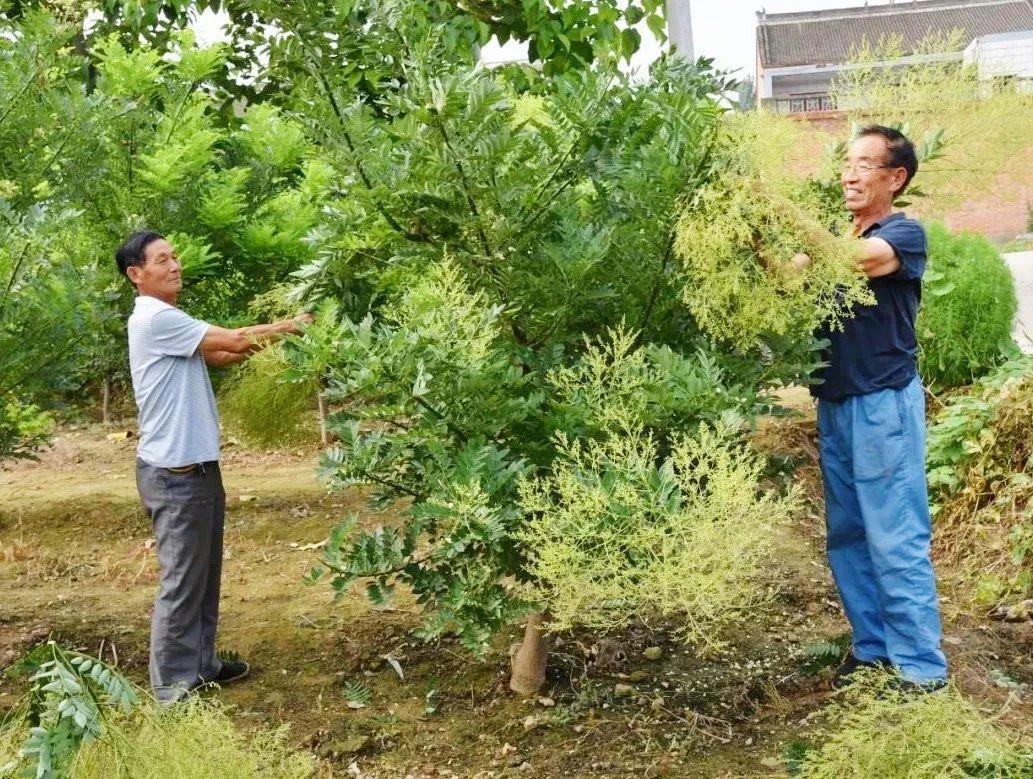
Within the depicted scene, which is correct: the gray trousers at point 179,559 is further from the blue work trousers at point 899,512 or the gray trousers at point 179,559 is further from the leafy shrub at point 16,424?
the blue work trousers at point 899,512

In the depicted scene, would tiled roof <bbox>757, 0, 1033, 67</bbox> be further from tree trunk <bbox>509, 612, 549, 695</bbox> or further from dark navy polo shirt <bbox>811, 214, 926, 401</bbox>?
tree trunk <bbox>509, 612, 549, 695</bbox>

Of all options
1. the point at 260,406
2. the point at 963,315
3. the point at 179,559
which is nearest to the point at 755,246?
the point at 179,559

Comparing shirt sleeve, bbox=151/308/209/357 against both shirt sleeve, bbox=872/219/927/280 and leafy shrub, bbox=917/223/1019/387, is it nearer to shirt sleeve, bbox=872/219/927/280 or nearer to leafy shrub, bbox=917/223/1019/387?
shirt sleeve, bbox=872/219/927/280

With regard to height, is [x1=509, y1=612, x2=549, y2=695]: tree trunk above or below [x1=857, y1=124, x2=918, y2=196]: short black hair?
below

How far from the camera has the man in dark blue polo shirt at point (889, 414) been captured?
3.34m

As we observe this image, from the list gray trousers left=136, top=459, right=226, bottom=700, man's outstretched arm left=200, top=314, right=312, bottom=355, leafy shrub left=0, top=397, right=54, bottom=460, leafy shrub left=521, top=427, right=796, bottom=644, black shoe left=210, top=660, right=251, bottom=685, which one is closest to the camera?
leafy shrub left=521, top=427, right=796, bottom=644

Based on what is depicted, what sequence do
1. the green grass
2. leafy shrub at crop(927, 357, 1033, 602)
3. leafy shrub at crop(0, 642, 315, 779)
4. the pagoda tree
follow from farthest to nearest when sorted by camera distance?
leafy shrub at crop(927, 357, 1033, 602) → the pagoda tree → the green grass → leafy shrub at crop(0, 642, 315, 779)

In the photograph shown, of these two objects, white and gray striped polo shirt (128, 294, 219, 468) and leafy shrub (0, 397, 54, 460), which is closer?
white and gray striped polo shirt (128, 294, 219, 468)

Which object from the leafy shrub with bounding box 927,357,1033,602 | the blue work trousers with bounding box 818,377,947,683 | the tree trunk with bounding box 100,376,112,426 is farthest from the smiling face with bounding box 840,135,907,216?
the tree trunk with bounding box 100,376,112,426

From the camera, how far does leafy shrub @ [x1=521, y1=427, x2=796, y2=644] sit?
99.6 inches

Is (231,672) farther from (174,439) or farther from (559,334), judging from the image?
(559,334)

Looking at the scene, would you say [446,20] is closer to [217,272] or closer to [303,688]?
[217,272]

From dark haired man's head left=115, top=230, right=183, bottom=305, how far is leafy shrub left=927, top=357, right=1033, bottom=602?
3638mm

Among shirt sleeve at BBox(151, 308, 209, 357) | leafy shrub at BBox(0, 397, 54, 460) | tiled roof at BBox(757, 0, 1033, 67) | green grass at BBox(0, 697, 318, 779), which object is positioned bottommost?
green grass at BBox(0, 697, 318, 779)
